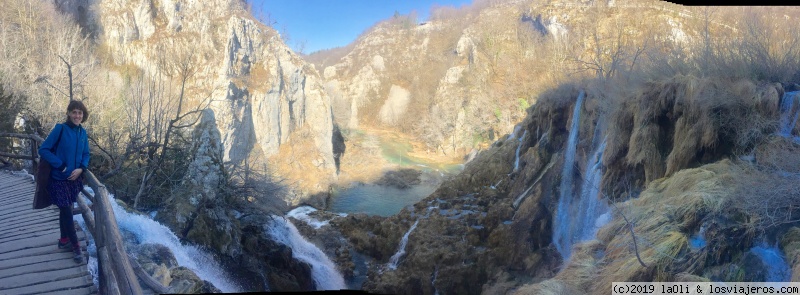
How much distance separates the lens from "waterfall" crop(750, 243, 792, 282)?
2.68 m

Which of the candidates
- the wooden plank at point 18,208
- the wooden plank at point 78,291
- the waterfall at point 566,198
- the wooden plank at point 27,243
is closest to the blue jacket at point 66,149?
the wooden plank at point 78,291

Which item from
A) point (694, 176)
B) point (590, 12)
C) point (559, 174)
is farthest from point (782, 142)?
point (590, 12)

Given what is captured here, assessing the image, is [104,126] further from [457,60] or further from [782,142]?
[457,60]

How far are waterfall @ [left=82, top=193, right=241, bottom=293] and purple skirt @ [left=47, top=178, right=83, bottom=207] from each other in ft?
4.25

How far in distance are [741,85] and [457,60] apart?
Answer: 18.5m

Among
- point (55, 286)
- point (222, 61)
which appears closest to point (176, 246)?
point (55, 286)

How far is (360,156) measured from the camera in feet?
63.3

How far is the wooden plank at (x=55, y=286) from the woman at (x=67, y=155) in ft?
1.41

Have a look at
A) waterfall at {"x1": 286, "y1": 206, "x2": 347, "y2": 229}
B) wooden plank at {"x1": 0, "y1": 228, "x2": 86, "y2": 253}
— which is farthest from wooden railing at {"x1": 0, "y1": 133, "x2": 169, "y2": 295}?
waterfall at {"x1": 286, "y1": 206, "x2": 347, "y2": 229}

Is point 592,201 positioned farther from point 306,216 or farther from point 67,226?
point 306,216

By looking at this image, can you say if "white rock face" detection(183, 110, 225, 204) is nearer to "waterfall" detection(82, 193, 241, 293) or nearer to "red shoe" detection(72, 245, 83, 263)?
"waterfall" detection(82, 193, 241, 293)

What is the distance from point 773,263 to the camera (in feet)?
9.00

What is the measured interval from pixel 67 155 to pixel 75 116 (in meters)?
0.23

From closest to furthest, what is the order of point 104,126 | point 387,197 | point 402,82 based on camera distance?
point 104,126
point 387,197
point 402,82
